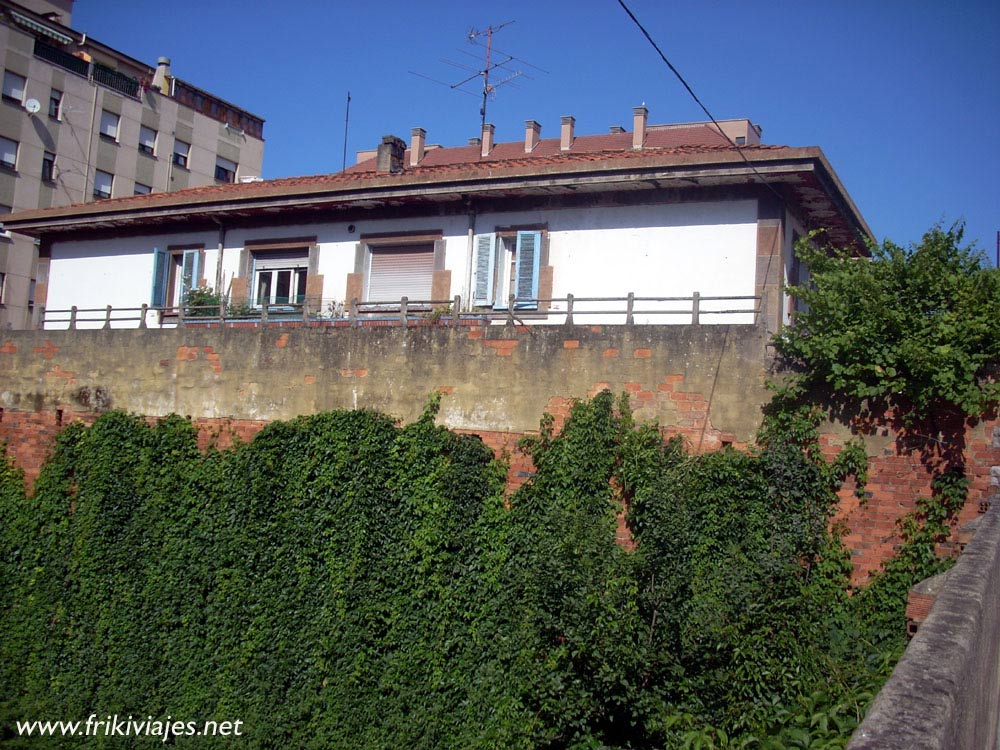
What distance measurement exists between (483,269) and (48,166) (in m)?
22.1

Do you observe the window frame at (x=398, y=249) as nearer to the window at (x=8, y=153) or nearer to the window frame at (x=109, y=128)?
the window at (x=8, y=153)

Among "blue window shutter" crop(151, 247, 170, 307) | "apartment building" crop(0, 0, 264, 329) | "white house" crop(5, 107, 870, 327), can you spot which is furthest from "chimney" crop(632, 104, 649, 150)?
"apartment building" crop(0, 0, 264, 329)

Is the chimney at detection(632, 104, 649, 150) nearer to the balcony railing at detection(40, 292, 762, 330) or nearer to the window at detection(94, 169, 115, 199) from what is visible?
the balcony railing at detection(40, 292, 762, 330)

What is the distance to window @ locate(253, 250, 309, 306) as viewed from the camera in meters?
15.5

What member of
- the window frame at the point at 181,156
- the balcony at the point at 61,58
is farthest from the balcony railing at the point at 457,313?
the window frame at the point at 181,156

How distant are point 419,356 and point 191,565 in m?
4.40

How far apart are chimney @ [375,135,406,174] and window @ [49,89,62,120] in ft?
58.8

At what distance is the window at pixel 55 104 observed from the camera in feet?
96.5

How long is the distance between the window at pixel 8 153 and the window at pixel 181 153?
6108 millimetres

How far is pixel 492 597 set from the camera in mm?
10188

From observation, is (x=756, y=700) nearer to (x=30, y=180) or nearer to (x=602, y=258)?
(x=602, y=258)

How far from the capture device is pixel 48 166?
96.4 ft

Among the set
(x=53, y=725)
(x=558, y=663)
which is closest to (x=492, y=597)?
(x=558, y=663)

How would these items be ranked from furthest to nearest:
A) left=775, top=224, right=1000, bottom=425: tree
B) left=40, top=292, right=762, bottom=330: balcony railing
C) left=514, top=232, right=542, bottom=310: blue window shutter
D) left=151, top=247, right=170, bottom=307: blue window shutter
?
left=151, top=247, right=170, bottom=307: blue window shutter → left=514, top=232, right=542, bottom=310: blue window shutter → left=40, top=292, right=762, bottom=330: balcony railing → left=775, top=224, right=1000, bottom=425: tree
